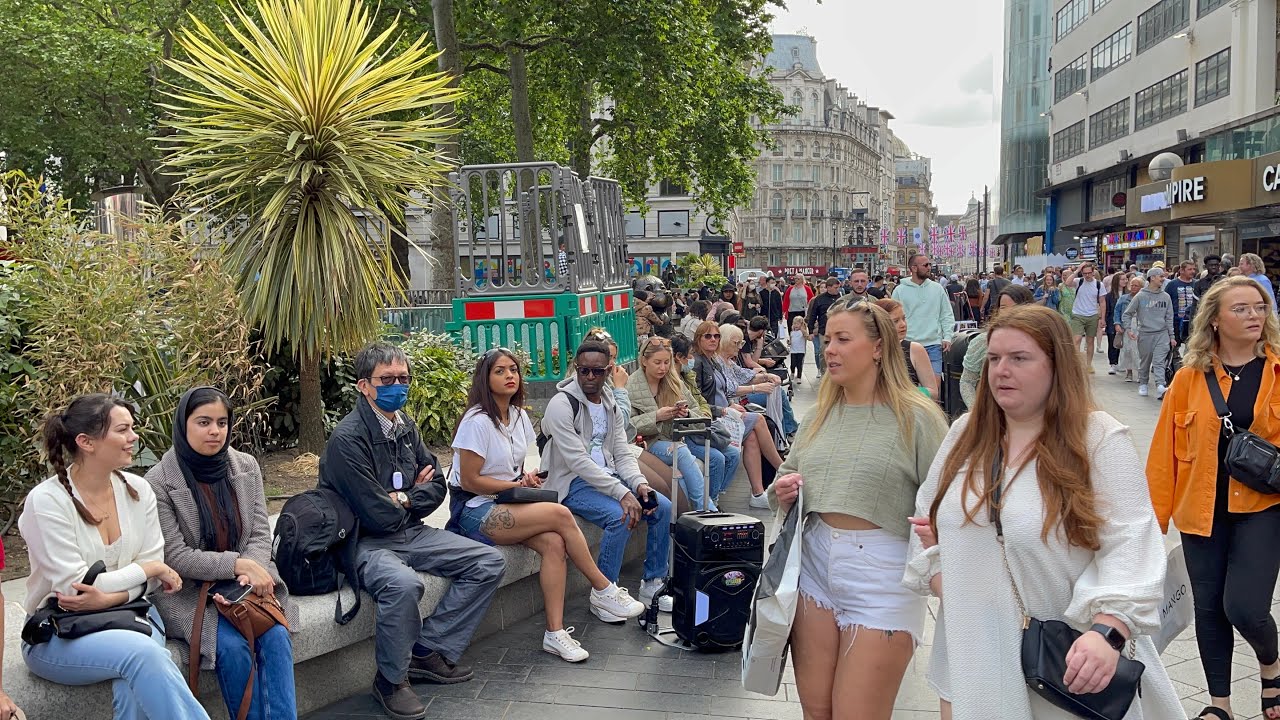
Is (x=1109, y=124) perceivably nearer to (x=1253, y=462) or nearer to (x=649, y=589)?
(x=649, y=589)

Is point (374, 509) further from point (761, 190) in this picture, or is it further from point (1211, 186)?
point (761, 190)

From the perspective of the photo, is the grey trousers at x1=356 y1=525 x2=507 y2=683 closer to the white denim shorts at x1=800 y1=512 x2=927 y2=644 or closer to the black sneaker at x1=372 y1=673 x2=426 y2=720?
the black sneaker at x1=372 y1=673 x2=426 y2=720

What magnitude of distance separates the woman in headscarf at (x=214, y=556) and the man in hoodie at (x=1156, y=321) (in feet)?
42.2

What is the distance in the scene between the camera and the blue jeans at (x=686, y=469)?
23.2 feet

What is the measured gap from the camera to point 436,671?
4.94 meters

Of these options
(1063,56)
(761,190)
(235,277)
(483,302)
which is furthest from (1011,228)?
(235,277)

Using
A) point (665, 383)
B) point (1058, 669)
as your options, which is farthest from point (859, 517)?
point (665, 383)

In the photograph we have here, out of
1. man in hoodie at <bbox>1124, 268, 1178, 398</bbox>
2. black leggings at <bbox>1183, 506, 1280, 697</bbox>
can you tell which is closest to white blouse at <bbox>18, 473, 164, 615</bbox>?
black leggings at <bbox>1183, 506, 1280, 697</bbox>

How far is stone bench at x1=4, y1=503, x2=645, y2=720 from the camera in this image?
356cm

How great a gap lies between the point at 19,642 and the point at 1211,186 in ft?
80.4

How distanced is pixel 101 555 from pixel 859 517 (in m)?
2.62

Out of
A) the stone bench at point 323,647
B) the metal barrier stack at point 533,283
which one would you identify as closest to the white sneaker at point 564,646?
the stone bench at point 323,647

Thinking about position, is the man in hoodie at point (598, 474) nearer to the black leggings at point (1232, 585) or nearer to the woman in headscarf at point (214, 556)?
the woman in headscarf at point (214, 556)

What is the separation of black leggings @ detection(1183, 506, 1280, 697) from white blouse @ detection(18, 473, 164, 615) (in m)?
4.04
